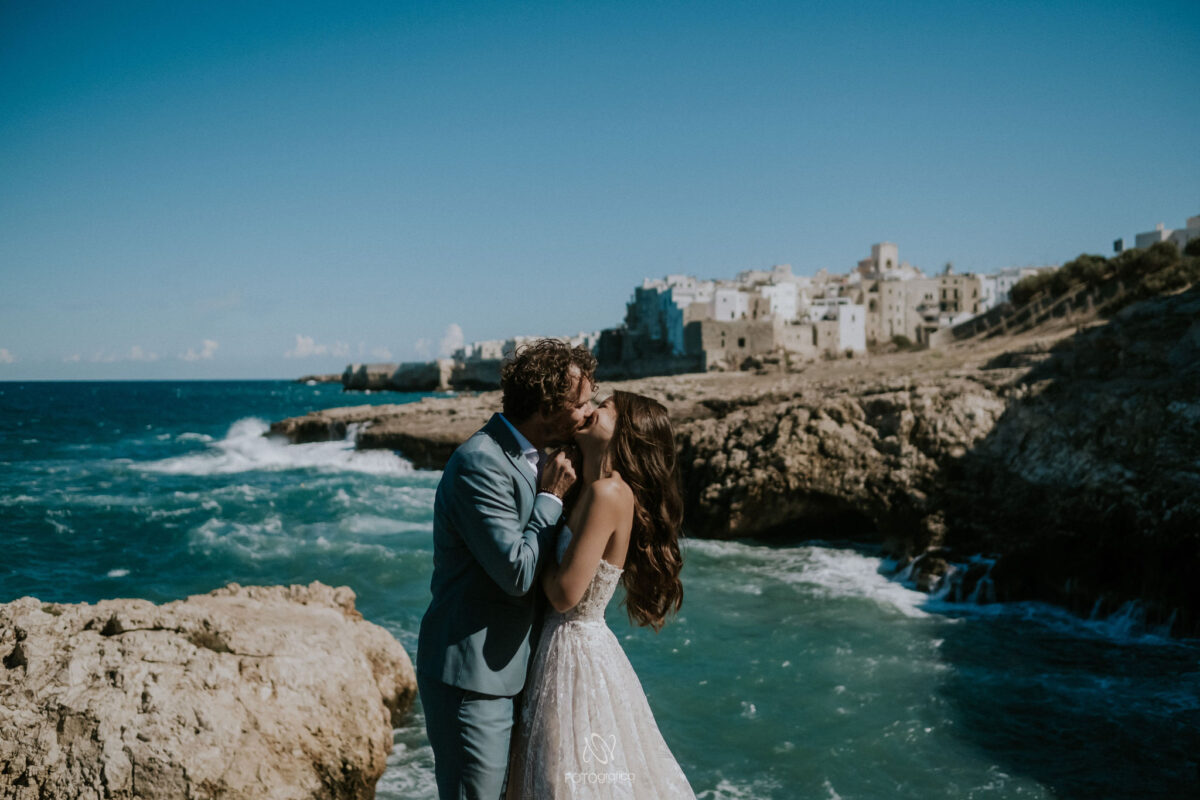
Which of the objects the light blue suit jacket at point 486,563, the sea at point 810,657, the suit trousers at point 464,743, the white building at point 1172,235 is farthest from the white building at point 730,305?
the suit trousers at point 464,743

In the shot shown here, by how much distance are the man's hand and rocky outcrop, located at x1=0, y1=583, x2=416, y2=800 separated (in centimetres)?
305

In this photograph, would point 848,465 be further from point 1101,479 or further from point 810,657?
point 810,657

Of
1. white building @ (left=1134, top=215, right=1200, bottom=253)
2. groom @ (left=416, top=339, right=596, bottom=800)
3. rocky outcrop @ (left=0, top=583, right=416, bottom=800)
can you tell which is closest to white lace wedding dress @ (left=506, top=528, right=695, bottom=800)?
groom @ (left=416, top=339, right=596, bottom=800)

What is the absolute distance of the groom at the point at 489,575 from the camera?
8.32 feet

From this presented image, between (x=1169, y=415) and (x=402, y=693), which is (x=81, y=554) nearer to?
(x=402, y=693)

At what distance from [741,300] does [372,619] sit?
6339 cm

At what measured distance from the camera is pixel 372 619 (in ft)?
32.1

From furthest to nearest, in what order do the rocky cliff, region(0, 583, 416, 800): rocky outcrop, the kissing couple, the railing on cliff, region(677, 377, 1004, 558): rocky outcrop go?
the railing on cliff
region(677, 377, 1004, 558): rocky outcrop
the rocky cliff
region(0, 583, 416, 800): rocky outcrop
the kissing couple

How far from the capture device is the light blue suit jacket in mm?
2482

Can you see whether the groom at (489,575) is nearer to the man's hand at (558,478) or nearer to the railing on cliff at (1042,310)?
the man's hand at (558,478)

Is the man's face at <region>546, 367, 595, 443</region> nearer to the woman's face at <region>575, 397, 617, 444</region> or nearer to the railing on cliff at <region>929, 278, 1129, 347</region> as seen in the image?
the woman's face at <region>575, 397, 617, 444</region>

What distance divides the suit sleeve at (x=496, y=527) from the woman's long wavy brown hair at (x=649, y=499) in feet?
1.18

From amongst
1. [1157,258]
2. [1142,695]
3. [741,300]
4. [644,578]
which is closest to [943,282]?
[741,300]

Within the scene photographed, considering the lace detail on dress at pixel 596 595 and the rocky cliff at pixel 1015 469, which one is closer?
the lace detail on dress at pixel 596 595
